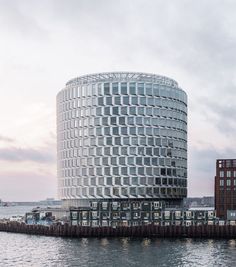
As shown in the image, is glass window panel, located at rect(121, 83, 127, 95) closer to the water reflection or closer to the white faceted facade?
the white faceted facade

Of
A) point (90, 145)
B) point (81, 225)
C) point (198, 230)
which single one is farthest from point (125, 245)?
point (90, 145)

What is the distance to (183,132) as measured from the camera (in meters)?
188

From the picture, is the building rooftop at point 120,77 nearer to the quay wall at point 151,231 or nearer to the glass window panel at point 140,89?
the glass window panel at point 140,89

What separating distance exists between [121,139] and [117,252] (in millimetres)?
72035

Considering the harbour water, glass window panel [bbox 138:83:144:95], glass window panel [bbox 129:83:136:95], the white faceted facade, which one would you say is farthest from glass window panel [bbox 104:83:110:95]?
the harbour water

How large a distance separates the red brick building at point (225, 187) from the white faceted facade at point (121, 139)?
24086mm

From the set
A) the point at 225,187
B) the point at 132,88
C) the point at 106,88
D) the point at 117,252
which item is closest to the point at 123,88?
the point at 132,88

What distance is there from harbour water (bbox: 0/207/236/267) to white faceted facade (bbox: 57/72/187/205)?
42734mm

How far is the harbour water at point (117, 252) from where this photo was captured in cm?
9012

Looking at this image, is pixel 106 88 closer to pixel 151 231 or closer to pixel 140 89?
pixel 140 89

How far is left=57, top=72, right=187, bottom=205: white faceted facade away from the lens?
169 metres

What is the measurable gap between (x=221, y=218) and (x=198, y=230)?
23953 millimetres

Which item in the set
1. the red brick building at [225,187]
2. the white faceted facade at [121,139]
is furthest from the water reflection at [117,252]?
the white faceted facade at [121,139]

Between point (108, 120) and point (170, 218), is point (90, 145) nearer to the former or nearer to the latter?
point (108, 120)
